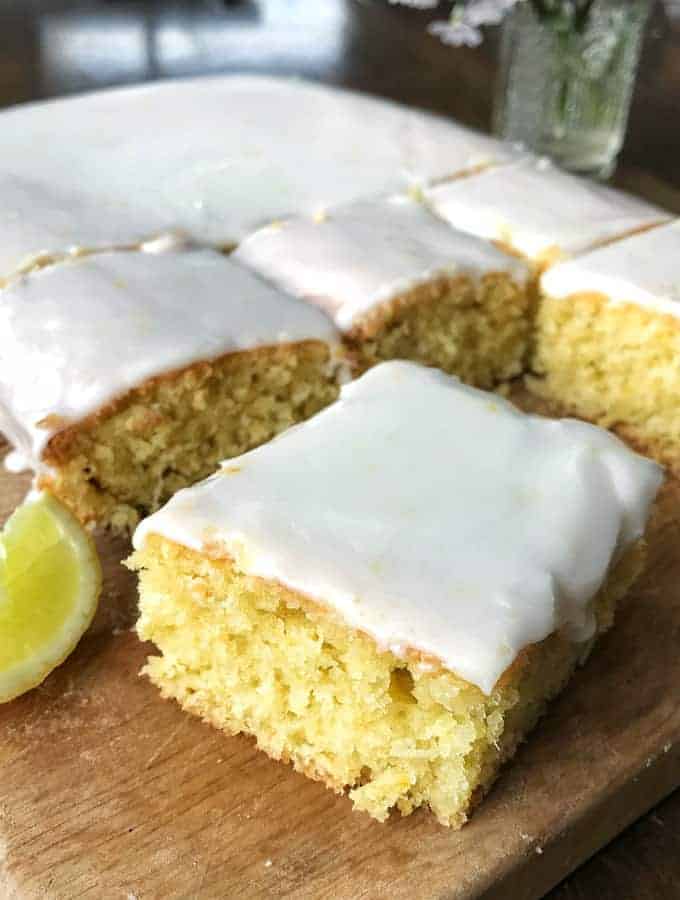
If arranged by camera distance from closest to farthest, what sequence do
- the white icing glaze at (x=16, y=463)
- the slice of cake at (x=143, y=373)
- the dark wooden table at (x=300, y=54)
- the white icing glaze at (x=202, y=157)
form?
the slice of cake at (x=143, y=373) < the white icing glaze at (x=16, y=463) < the white icing glaze at (x=202, y=157) < the dark wooden table at (x=300, y=54)

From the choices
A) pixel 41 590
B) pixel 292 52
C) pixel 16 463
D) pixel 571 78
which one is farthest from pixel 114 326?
pixel 292 52

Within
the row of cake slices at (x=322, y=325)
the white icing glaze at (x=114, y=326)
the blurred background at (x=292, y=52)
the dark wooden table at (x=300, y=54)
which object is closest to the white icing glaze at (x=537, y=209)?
the row of cake slices at (x=322, y=325)

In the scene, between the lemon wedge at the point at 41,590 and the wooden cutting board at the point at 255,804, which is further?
the lemon wedge at the point at 41,590

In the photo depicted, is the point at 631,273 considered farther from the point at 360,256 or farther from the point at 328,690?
the point at 328,690

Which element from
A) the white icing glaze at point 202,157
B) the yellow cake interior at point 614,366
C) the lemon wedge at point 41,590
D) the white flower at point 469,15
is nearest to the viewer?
the lemon wedge at point 41,590

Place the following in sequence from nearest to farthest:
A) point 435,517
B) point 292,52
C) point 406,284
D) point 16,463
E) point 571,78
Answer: point 435,517
point 16,463
point 406,284
point 571,78
point 292,52

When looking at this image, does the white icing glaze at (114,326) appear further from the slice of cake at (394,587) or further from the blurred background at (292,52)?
the blurred background at (292,52)

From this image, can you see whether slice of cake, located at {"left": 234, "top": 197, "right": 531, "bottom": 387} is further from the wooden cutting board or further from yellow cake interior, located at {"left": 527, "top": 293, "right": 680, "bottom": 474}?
the wooden cutting board

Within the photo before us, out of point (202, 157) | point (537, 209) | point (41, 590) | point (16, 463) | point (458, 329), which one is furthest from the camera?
point (202, 157)
